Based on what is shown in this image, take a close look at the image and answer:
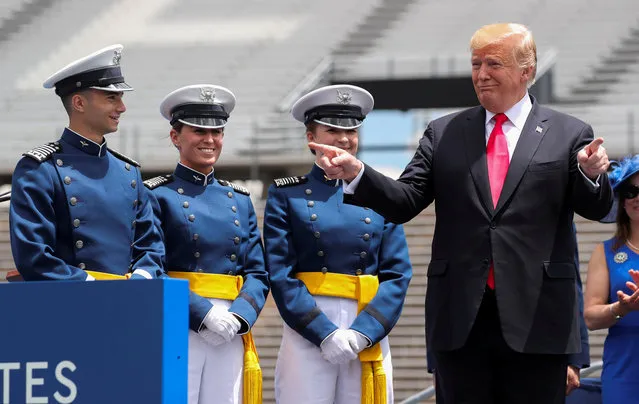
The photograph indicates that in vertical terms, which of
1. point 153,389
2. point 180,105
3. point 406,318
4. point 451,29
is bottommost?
point 406,318

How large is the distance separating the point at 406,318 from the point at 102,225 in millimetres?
3538

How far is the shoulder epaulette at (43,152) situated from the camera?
4.50m

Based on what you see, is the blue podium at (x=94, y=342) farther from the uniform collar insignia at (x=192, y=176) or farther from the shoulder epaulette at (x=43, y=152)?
the uniform collar insignia at (x=192, y=176)

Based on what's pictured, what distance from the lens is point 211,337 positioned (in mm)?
4965

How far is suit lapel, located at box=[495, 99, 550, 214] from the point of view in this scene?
12.3 ft

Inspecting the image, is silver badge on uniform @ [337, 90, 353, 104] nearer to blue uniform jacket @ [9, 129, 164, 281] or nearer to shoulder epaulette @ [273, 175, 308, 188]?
shoulder epaulette @ [273, 175, 308, 188]

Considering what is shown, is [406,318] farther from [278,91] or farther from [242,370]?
[278,91]

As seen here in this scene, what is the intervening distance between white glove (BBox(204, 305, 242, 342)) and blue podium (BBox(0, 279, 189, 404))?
5.77 feet

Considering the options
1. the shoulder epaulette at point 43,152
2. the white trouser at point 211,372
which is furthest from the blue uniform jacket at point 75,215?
the white trouser at point 211,372

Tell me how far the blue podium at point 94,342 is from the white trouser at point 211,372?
6.07ft

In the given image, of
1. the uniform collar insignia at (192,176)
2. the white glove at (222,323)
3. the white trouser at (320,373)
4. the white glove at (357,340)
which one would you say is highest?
the uniform collar insignia at (192,176)

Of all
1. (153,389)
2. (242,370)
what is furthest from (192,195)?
(153,389)

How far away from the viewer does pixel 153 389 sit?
3.02 meters

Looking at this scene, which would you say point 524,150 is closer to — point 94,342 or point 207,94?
point 94,342
